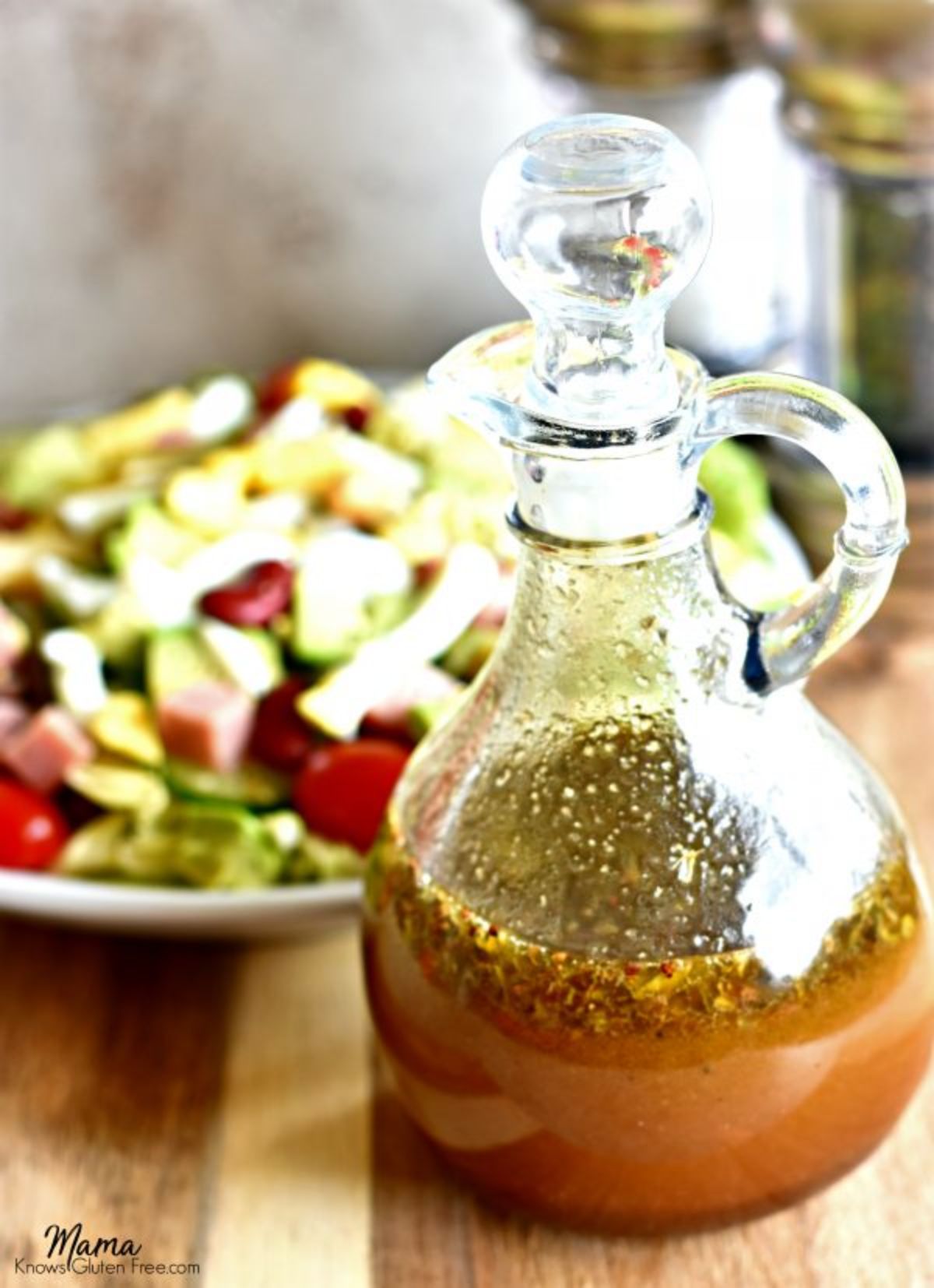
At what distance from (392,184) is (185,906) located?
2.29 ft

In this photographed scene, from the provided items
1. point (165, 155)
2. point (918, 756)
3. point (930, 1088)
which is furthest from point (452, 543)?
point (165, 155)

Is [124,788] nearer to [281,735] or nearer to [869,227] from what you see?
[281,735]

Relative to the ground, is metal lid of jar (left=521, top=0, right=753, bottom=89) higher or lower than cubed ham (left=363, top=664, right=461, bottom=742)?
higher

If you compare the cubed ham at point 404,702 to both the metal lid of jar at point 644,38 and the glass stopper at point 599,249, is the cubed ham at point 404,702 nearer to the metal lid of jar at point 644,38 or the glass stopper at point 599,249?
the glass stopper at point 599,249

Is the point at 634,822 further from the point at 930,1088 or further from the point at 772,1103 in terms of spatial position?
the point at 930,1088

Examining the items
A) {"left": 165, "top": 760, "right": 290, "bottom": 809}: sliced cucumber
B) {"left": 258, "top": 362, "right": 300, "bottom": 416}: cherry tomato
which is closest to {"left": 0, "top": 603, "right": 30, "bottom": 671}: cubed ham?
{"left": 165, "top": 760, "right": 290, "bottom": 809}: sliced cucumber

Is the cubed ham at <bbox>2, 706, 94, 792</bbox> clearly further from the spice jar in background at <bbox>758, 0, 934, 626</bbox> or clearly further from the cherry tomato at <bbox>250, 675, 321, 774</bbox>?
the spice jar in background at <bbox>758, 0, 934, 626</bbox>

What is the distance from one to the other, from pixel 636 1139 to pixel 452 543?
433mm

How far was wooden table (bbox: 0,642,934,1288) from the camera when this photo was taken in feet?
2.31

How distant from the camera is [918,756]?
3.31 ft

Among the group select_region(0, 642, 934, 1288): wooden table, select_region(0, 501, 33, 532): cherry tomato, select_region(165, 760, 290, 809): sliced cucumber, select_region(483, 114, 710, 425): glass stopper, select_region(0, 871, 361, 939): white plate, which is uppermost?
select_region(483, 114, 710, 425): glass stopper

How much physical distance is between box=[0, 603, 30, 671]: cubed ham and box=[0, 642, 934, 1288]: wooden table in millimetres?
131

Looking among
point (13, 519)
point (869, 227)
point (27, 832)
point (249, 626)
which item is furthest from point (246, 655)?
point (869, 227)

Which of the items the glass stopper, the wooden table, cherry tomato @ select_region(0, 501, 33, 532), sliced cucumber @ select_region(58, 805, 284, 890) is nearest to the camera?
the glass stopper
